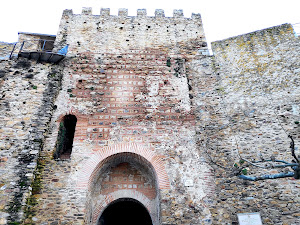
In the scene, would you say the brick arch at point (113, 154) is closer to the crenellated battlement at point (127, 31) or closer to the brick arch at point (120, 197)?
the brick arch at point (120, 197)

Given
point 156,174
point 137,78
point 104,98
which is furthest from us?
point 137,78

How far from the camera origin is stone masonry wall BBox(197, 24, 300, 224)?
4875mm

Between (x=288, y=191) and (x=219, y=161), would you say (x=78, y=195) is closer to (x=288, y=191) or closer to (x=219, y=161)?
(x=219, y=161)

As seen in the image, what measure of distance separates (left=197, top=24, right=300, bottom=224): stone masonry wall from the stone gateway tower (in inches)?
1.0

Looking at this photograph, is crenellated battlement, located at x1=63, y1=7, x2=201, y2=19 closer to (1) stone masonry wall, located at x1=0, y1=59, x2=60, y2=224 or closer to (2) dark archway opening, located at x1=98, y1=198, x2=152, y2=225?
(1) stone masonry wall, located at x1=0, y1=59, x2=60, y2=224

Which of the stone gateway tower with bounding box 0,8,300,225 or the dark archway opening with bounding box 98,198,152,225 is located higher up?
the stone gateway tower with bounding box 0,8,300,225

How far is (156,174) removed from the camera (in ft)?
A: 17.0

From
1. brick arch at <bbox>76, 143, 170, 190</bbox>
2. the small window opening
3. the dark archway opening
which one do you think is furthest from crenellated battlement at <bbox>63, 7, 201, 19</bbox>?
the dark archway opening

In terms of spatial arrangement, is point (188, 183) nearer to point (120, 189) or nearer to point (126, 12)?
point (120, 189)

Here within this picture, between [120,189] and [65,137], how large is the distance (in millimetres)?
1958

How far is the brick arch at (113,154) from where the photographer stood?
5039 millimetres

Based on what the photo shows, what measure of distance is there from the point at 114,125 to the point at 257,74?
13.8 feet

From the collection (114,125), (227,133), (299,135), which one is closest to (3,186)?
(114,125)

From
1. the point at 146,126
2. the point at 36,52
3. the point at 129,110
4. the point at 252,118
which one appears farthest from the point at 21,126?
the point at 252,118
